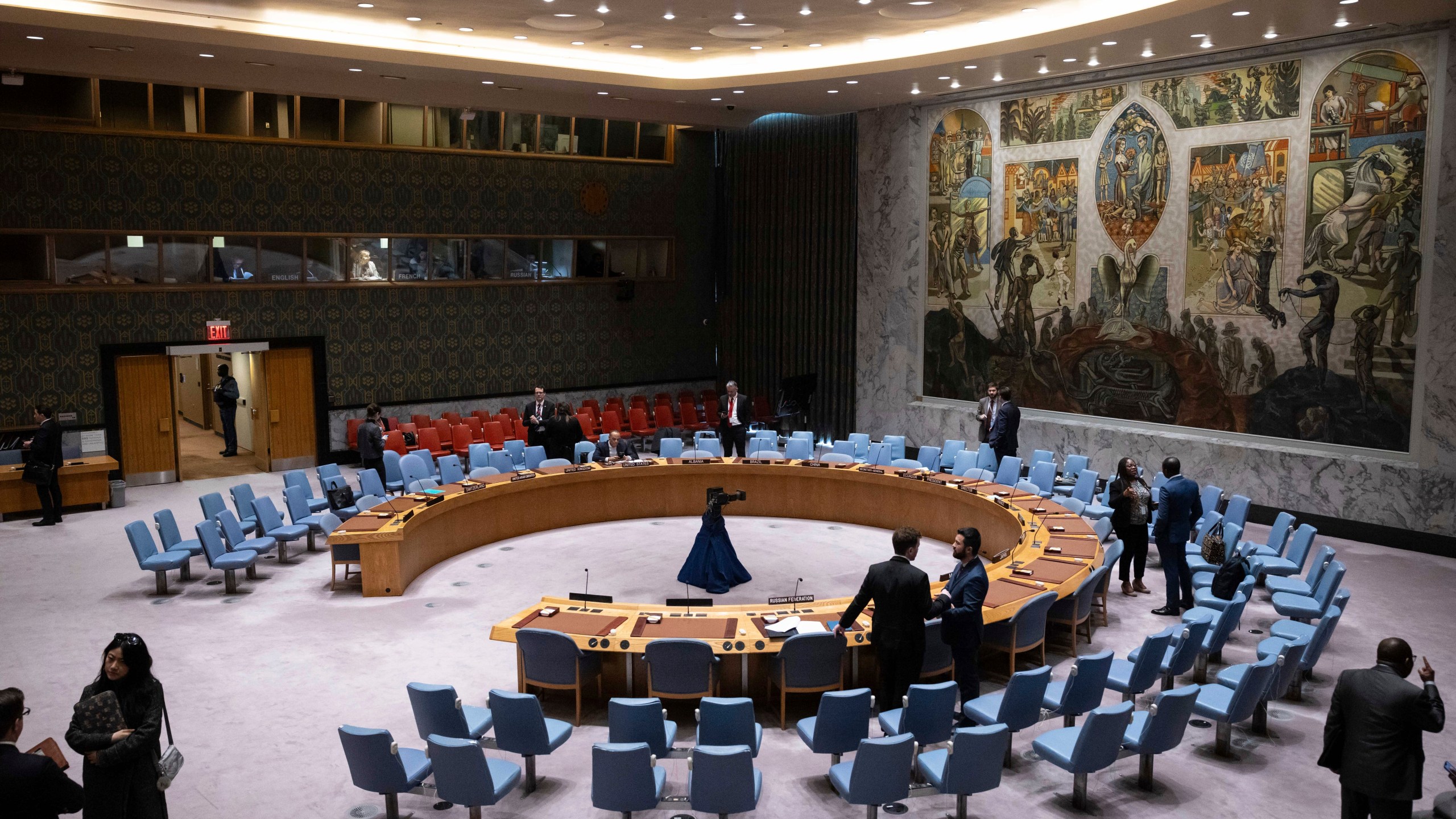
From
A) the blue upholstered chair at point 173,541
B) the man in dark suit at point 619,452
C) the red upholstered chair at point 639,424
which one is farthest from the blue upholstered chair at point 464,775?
the red upholstered chair at point 639,424

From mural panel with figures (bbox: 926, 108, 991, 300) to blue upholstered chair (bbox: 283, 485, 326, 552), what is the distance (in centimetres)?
992

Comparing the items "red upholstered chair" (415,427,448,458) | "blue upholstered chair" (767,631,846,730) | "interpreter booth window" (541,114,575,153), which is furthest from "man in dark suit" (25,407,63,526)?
"blue upholstered chair" (767,631,846,730)

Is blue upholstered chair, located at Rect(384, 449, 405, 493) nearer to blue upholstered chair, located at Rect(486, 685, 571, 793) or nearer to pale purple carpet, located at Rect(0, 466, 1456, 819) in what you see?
pale purple carpet, located at Rect(0, 466, 1456, 819)

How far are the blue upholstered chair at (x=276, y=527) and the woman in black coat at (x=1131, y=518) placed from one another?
8.47 m

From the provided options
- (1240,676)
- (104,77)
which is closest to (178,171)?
(104,77)

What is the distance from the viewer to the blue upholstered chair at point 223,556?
10.4 metres

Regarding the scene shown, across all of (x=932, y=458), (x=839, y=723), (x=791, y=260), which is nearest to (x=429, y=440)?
(x=791, y=260)

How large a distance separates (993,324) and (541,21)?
7.92m

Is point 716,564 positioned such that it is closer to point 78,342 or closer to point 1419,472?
point 1419,472

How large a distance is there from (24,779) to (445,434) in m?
12.6

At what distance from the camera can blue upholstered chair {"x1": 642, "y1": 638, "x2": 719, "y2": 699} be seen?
696 cm

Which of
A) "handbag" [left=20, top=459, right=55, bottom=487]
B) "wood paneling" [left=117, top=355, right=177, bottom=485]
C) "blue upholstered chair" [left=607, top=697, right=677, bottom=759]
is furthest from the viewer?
"wood paneling" [left=117, top=355, right=177, bottom=485]

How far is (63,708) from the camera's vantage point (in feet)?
25.4

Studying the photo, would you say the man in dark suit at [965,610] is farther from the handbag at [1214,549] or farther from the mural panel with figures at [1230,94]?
the mural panel with figures at [1230,94]
